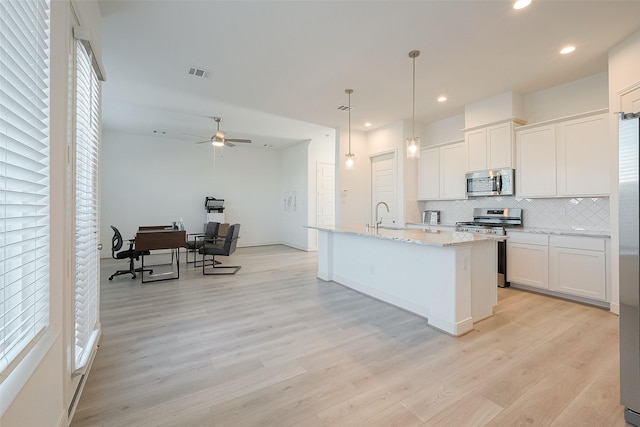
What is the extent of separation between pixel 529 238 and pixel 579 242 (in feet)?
1.76

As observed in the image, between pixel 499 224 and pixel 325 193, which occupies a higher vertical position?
pixel 325 193

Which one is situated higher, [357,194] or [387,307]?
[357,194]

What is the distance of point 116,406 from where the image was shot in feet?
5.63

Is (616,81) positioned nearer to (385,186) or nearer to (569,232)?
(569,232)

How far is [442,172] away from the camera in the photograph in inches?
208

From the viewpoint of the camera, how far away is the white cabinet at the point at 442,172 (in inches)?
196

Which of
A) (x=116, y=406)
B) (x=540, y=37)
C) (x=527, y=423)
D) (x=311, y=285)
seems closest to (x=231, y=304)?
(x=311, y=285)

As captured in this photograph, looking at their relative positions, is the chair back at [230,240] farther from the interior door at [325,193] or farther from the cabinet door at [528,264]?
the cabinet door at [528,264]

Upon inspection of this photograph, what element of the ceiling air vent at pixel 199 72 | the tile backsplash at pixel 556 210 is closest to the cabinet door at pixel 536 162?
the tile backsplash at pixel 556 210

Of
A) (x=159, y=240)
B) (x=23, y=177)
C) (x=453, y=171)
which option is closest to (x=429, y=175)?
(x=453, y=171)

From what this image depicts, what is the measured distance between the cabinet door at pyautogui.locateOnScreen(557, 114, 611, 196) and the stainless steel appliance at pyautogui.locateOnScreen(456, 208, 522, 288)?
2.49 ft

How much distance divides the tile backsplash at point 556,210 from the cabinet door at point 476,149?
61cm

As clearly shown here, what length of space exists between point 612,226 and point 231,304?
460 cm

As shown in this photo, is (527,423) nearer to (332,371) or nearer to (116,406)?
(332,371)
